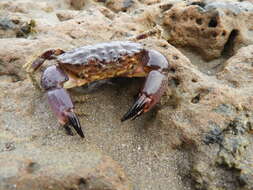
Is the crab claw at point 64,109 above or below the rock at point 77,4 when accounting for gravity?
above

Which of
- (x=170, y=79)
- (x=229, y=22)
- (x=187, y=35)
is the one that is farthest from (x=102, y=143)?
(x=229, y=22)

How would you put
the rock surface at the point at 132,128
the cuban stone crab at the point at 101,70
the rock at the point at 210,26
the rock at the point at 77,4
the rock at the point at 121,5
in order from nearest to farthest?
the rock surface at the point at 132,128 < the cuban stone crab at the point at 101,70 < the rock at the point at 210,26 < the rock at the point at 121,5 < the rock at the point at 77,4

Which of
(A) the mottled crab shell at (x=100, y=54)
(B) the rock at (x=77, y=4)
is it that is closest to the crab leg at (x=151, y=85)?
(A) the mottled crab shell at (x=100, y=54)

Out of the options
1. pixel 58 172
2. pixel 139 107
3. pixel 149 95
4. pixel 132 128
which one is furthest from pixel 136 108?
pixel 58 172

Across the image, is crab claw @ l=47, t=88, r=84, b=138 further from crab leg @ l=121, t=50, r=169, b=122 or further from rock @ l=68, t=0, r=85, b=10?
rock @ l=68, t=0, r=85, b=10

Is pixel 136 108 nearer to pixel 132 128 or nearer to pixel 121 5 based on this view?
pixel 132 128

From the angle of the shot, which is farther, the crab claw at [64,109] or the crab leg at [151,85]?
the crab leg at [151,85]

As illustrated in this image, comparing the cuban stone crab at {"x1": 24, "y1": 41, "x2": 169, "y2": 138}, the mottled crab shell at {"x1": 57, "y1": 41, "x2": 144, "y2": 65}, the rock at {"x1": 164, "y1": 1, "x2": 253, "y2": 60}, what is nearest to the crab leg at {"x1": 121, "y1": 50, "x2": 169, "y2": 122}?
the cuban stone crab at {"x1": 24, "y1": 41, "x2": 169, "y2": 138}

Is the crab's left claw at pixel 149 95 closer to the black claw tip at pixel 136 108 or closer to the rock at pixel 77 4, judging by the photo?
the black claw tip at pixel 136 108
